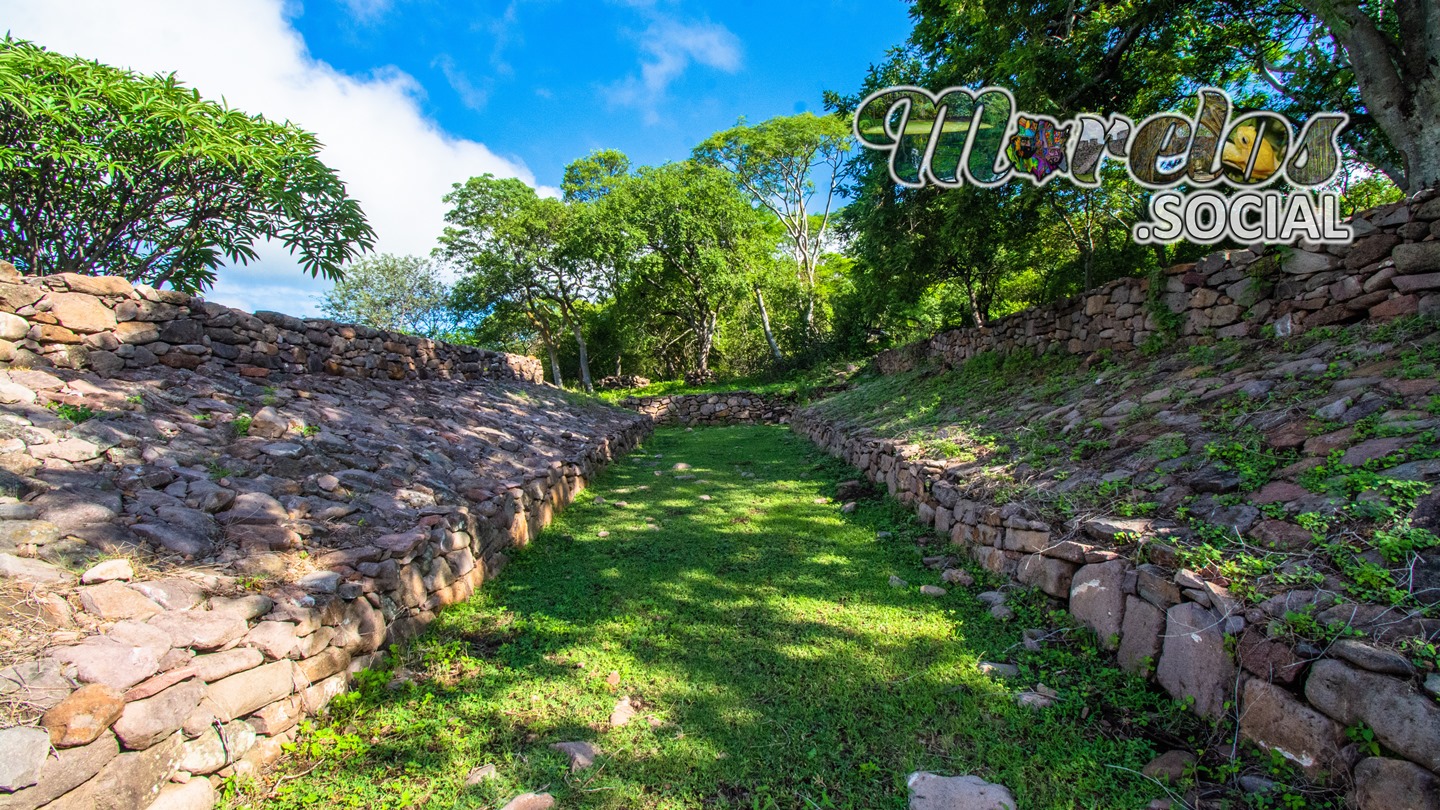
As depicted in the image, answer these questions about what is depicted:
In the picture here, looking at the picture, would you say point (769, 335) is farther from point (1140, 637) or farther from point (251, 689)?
point (251, 689)

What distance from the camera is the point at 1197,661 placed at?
2.09m

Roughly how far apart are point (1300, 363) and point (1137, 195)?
6698 millimetres

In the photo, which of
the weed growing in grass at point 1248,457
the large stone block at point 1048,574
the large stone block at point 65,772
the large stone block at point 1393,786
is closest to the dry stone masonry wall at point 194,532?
the large stone block at point 65,772

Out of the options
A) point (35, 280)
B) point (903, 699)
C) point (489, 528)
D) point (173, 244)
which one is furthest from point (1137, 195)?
point (173, 244)

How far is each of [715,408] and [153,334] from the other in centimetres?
1239

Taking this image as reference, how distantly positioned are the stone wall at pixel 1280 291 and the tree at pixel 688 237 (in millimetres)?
13832

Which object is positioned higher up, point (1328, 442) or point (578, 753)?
point (1328, 442)

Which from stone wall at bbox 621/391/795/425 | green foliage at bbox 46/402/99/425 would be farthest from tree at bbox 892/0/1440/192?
stone wall at bbox 621/391/795/425

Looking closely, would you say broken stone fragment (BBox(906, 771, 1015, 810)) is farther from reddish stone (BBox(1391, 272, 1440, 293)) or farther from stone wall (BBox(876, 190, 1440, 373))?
reddish stone (BBox(1391, 272, 1440, 293))

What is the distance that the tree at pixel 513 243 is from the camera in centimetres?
1919

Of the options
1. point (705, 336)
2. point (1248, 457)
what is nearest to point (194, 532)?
point (1248, 457)

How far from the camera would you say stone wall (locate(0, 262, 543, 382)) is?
13.1ft

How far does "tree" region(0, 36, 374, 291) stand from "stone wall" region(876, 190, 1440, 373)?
9.33m

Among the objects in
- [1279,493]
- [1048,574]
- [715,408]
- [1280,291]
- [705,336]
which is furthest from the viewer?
[705,336]
